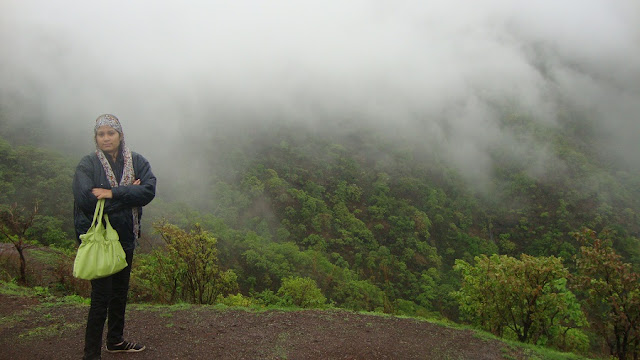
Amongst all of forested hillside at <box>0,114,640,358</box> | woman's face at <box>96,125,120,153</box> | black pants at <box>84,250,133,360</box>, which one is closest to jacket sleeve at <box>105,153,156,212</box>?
woman's face at <box>96,125,120,153</box>

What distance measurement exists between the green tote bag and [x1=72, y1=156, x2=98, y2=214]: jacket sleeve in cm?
7

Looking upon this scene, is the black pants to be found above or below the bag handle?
below

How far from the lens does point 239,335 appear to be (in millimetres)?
6109

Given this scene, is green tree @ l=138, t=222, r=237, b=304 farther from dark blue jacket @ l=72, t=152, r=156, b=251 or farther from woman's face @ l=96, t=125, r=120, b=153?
woman's face @ l=96, t=125, r=120, b=153

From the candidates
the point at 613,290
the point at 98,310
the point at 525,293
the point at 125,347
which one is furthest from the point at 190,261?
the point at 613,290

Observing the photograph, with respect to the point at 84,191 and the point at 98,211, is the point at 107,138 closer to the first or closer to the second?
the point at 84,191

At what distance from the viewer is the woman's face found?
4.17 metres

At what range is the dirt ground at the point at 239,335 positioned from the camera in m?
5.23

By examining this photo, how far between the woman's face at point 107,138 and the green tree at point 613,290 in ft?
31.5

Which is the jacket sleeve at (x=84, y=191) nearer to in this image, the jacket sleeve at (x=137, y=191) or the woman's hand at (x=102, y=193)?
the woman's hand at (x=102, y=193)

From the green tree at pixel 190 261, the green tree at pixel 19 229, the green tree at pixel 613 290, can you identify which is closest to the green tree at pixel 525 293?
the green tree at pixel 613 290

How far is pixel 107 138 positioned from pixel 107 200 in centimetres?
73

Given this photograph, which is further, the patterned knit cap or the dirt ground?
the dirt ground

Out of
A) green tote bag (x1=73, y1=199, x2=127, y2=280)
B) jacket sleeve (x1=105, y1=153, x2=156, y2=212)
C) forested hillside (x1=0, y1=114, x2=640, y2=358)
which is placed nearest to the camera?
green tote bag (x1=73, y1=199, x2=127, y2=280)
